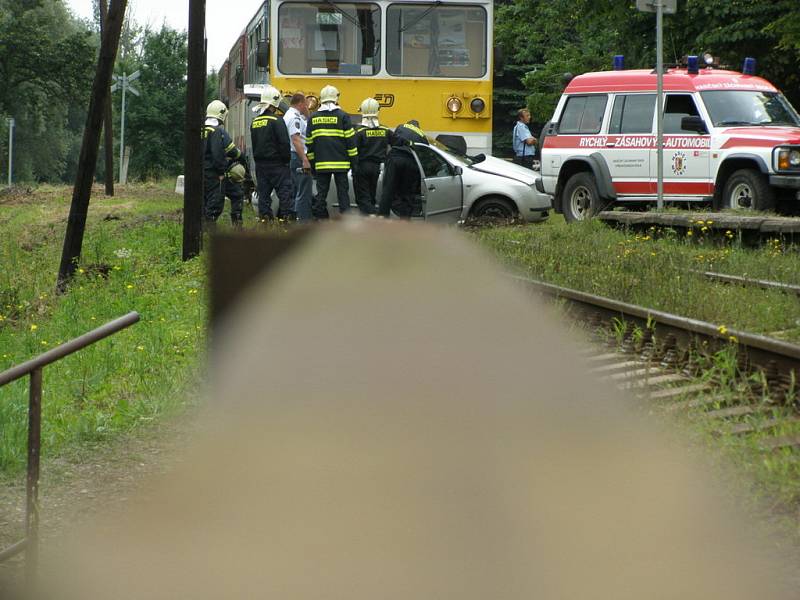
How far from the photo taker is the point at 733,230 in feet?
43.4

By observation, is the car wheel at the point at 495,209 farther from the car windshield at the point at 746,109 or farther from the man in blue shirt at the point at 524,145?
the man in blue shirt at the point at 524,145

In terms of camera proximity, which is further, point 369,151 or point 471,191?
point 471,191

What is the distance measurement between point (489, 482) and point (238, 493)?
55cm

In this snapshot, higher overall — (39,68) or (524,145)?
(39,68)

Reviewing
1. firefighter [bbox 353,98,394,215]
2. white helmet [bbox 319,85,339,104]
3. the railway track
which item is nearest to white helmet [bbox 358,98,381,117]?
firefighter [bbox 353,98,394,215]

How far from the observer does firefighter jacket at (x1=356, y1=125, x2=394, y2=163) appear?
54.2ft

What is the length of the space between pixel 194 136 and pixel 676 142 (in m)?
5.95

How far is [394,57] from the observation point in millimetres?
19172

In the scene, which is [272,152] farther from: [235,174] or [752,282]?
[752,282]

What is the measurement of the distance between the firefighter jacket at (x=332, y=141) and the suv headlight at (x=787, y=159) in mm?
4891

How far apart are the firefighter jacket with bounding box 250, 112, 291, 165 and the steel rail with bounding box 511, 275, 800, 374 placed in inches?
306

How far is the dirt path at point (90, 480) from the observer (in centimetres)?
553

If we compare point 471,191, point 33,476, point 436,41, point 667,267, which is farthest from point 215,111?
point 33,476

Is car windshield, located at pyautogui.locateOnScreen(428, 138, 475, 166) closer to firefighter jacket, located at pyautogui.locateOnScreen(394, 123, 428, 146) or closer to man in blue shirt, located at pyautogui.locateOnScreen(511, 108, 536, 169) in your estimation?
firefighter jacket, located at pyautogui.locateOnScreen(394, 123, 428, 146)
